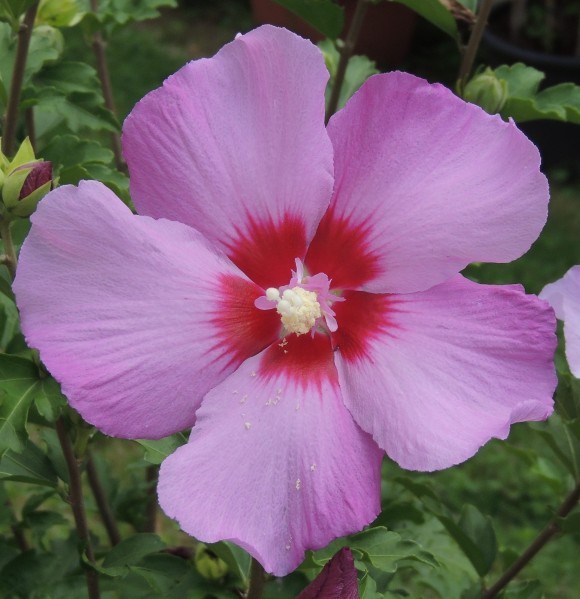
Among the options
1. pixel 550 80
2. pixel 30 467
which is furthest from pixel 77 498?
pixel 550 80

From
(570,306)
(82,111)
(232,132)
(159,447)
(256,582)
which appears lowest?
(256,582)

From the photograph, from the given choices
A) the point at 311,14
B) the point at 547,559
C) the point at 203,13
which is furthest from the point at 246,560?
the point at 203,13

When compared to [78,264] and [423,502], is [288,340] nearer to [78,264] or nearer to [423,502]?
[78,264]

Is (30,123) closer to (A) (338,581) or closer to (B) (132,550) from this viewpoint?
(B) (132,550)

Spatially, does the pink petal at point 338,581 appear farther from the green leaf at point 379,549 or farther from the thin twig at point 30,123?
the thin twig at point 30,123

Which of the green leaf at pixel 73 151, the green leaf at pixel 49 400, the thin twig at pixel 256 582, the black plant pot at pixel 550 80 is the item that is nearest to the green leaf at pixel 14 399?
the green leaf at pixel 49 400
